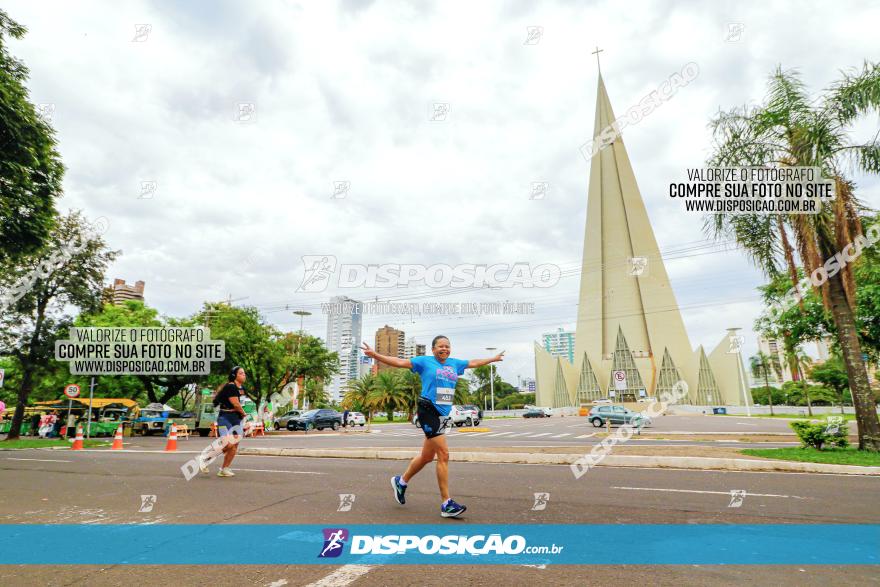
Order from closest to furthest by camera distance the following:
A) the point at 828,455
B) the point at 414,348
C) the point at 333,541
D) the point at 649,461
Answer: the point at 333,541
the point at 649,461
the point at 828,455
the point at 414,348

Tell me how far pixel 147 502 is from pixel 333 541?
3.42 metres

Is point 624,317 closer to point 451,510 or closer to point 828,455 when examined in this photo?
point 828,455

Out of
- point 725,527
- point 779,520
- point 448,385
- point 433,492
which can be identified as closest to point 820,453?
point 779,520

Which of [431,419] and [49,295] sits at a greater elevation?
[49,295]

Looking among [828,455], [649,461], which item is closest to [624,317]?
[828,455]

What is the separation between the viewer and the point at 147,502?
233 inches

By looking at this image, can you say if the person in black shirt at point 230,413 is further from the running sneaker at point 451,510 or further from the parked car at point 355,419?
the parked car at point 355,419

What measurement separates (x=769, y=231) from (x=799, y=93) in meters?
3.52

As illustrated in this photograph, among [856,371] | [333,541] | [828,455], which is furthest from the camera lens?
[856,371]

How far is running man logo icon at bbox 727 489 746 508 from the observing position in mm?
5742

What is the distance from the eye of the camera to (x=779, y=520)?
4.98 metres

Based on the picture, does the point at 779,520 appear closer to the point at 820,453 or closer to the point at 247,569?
the point at 247,569

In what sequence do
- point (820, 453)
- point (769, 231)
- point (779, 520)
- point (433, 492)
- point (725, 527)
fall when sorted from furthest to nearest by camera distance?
1. point (769, 231)
2. point (820, 453)
3. point (433, 492)
4. point (779, 520)
5. point (725, 527)

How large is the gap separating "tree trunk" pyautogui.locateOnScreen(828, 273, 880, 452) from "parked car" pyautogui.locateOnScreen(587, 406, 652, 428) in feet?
48.6
